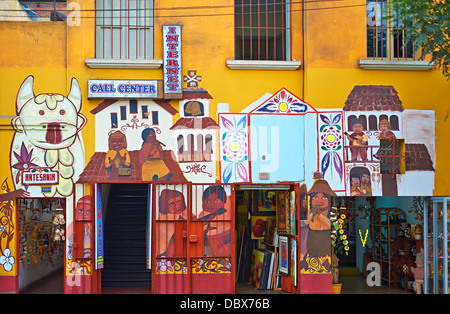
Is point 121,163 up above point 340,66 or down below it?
below

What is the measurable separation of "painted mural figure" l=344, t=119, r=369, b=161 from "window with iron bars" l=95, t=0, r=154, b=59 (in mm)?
4414

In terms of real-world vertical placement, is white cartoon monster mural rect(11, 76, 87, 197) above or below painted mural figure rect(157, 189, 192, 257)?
above

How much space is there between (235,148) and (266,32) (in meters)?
2.52

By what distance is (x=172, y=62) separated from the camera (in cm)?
1151

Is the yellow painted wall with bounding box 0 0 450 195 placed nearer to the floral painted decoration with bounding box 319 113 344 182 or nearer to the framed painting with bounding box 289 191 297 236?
the floral painted decoration with bounding box 319 113 344 182

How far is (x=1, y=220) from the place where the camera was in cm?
1133

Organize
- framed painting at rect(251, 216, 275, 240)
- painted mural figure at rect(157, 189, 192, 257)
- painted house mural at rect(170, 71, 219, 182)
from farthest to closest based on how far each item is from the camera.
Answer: framed painting at rect(251, 216, 275, 240), painted house mural at rect(170, 71, 219, 182), painted mural figure at rect(157, 189, 192, 257)

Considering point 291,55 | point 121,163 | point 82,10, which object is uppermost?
point 82,10

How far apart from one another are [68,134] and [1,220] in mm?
2123

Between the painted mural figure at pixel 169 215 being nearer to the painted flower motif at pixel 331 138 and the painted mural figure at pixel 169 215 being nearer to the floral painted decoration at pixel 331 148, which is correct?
the floral painted decoration at pixel 331 148

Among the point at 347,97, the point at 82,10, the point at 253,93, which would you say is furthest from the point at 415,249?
the point at 82,10

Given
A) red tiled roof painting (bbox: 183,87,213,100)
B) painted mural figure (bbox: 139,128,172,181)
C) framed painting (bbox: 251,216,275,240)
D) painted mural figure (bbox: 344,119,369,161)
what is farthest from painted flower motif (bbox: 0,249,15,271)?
painted mural figure (bbox: 344,119,369,161)

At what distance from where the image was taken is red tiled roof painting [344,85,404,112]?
11.7m

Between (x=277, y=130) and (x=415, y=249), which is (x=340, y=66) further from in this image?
(x=415, y=249)
